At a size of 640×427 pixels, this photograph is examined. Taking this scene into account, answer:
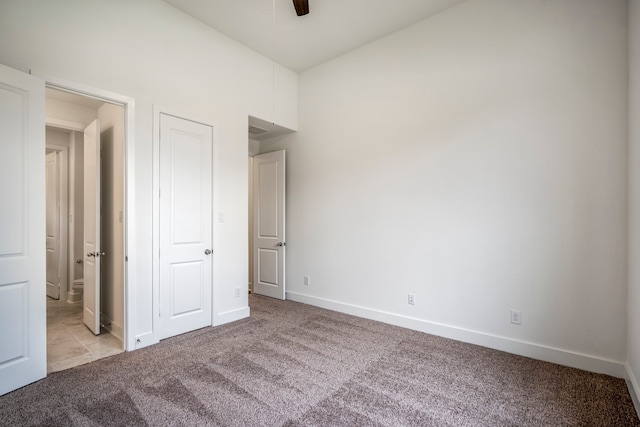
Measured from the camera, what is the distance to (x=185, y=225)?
10.8ft

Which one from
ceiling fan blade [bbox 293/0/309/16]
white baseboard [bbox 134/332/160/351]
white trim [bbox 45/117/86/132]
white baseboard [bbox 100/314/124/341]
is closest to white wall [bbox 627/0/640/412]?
ceiling fan blade [bbox 293/0/309/16]

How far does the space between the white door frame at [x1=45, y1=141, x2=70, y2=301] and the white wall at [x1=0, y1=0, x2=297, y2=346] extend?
275 centimetres

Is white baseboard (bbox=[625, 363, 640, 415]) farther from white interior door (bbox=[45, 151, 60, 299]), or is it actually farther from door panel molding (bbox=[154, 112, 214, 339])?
white interior door (bbox=[45, 151, 60, 299])

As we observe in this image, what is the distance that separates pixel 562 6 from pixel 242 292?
4.38 meters

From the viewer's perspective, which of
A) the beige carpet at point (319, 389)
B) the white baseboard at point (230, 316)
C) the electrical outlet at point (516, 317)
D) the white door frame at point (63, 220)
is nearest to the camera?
the beige carpet at point (319, 389)

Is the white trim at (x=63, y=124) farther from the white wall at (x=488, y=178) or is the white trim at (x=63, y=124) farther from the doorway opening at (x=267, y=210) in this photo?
the white wall at (x=488, y=178)

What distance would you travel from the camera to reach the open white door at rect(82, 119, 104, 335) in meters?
3.22

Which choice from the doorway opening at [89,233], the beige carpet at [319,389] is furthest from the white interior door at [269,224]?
the doorway opening at [89,233]

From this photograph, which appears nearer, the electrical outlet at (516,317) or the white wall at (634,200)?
the white wall at (634,200)

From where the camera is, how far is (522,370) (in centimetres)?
252

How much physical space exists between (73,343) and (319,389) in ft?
8.53

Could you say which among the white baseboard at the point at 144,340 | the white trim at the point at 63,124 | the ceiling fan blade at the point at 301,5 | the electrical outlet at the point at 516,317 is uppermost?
the ceiling fan blade at the point at 301,5

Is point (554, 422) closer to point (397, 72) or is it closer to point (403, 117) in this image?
point (403, 117)

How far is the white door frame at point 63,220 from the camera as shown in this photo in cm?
462
